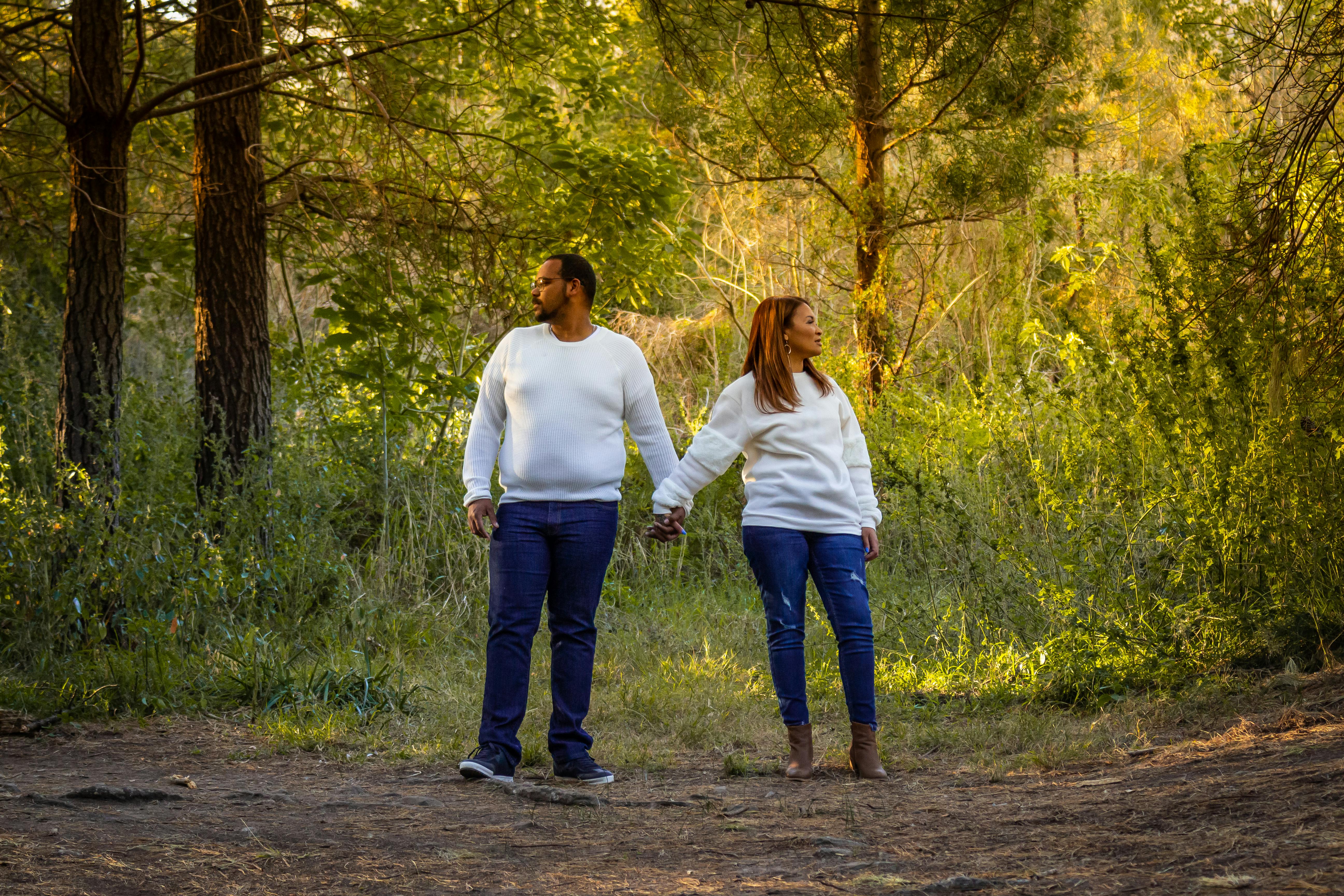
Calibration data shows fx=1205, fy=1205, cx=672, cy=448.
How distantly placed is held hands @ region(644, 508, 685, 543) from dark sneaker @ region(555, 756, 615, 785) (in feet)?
2.97

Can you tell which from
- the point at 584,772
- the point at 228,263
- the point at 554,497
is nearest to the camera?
the point at 554,497

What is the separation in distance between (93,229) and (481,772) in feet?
13.5

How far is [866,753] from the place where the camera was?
14.9 ft

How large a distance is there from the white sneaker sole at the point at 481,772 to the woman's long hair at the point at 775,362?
5.49 ft

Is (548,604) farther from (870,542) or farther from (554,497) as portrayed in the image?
(870,542)

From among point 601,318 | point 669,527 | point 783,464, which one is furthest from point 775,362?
point 601,318

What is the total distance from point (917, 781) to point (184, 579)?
3.70 metres

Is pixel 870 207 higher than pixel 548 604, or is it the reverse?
pixel 870 207

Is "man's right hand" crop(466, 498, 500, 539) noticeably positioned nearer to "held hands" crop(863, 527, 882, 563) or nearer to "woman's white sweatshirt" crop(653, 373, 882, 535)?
"woman's white sweatshirt" crop(653, 373, 882, 535)

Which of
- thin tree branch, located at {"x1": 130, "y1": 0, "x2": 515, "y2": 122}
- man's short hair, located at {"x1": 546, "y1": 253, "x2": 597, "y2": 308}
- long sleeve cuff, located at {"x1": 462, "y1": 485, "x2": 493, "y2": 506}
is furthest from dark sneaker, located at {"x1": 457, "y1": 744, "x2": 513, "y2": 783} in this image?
thin tree branch, located at {"x1": 130, "y1": 0, "x2": 515, "y2": 122}

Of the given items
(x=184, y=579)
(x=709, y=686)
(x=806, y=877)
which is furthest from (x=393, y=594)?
(x=806, y=877)

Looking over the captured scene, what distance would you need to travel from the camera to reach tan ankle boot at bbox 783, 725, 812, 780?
4543 mm

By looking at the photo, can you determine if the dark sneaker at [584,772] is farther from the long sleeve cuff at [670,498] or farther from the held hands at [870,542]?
the held hands at [870,542]

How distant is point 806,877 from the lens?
10.2 feet
